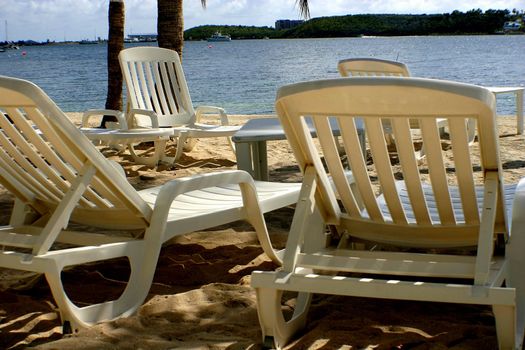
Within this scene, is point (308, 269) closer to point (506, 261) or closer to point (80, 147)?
point (506, 261)

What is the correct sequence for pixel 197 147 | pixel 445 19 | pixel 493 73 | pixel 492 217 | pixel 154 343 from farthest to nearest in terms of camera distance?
1. pixel 445 19
2. pixel 493 73
3. pixel 197 147
4. pixel 154 343
5. pixel 492 217

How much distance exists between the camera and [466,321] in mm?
3018

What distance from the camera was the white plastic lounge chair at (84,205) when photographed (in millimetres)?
2859

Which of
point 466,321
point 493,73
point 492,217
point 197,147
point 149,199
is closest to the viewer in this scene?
point 492,217

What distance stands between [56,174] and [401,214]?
57.1 inches

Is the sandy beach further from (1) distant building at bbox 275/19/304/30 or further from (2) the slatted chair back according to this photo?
(1) distant building at bbox 275/19/304/30

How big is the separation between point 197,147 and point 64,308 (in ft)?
18.9

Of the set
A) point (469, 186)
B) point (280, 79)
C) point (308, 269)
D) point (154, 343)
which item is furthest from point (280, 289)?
point (280, 79)

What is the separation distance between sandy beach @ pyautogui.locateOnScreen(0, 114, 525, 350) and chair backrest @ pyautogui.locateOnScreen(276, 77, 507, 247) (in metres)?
0.32

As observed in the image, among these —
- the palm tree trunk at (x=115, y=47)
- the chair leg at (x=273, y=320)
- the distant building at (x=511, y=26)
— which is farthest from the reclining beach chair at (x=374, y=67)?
the distant building at (x=511, y=26)

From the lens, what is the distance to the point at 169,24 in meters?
9.20

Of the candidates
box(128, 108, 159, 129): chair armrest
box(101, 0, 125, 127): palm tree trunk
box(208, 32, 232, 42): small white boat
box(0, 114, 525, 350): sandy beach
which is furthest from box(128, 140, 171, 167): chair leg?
box(208, 32, 232, 42): small white boat

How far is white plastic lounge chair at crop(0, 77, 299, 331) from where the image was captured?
9.38 ft

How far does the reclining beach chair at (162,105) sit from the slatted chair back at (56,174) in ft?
11.9
